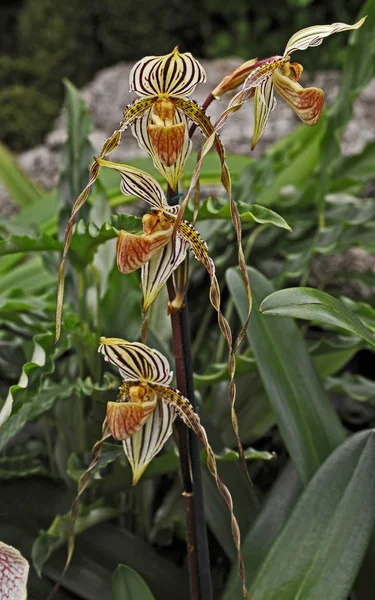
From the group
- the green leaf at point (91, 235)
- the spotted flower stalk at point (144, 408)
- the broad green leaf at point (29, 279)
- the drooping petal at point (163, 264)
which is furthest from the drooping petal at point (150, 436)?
the broad green leaf at point (29, 279)

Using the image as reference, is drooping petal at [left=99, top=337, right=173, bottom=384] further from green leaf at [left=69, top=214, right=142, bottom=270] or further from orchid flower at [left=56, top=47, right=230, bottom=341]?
green leaf at [left=69, top=214, right=142, bottom=270]

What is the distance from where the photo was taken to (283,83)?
23.9 inches

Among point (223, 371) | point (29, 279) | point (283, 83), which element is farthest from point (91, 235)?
point (29, 279)

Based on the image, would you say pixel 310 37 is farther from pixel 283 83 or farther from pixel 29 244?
pixel 29 244

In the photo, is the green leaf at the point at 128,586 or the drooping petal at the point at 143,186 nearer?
the drooping petal at the point at 143,186

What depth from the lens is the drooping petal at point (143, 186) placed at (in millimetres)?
629

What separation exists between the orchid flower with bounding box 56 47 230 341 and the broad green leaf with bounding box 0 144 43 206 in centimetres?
110

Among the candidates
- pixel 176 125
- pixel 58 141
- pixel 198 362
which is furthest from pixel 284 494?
pixel 58 141

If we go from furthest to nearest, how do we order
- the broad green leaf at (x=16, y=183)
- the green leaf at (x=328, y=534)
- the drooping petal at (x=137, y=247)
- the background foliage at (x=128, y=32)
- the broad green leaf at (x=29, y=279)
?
the background foliage at (x=128, y=32) → the broad green leaf at (x=16, y=183) → the broad green leaf at (x=29, y=279) → the green leaf at (x=328, y=534) → the drooping petal at (x=137, y=247)

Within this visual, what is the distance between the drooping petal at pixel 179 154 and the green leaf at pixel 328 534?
39cm

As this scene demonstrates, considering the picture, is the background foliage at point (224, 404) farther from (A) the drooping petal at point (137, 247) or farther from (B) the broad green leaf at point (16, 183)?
(B) the broad green leaf at point (16, 183)

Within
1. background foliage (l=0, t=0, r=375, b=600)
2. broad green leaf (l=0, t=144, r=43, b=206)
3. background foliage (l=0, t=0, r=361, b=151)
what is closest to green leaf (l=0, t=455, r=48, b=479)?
background foliage (l=0, t=0, r=375, b=600)

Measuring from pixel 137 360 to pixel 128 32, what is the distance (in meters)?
2.33

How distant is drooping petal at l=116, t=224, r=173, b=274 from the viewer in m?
0.60
